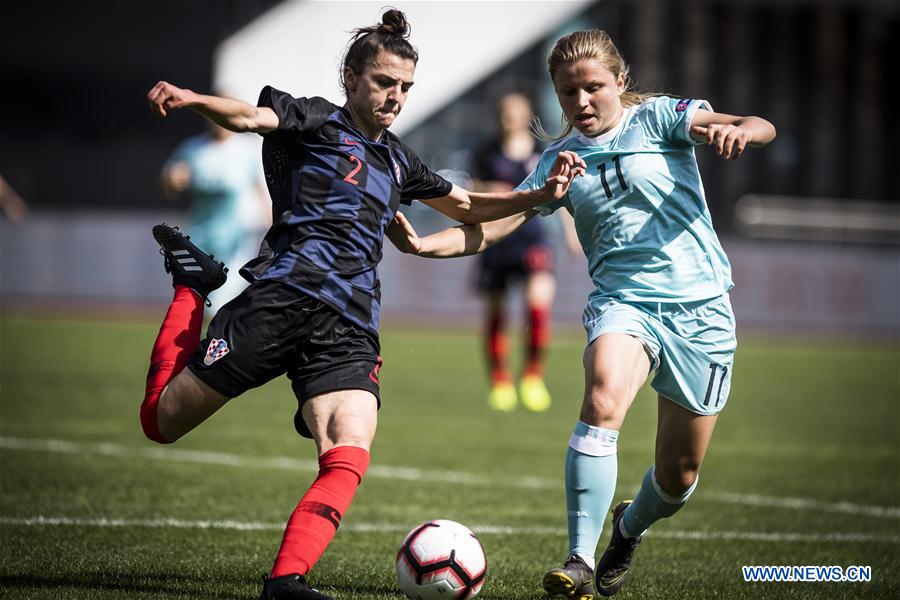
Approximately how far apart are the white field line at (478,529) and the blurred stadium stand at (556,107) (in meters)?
16.0

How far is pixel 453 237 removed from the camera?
479 centimetres

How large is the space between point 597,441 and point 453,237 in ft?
3.47

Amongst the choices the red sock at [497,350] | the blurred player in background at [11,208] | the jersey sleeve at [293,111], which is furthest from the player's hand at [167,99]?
the blurred player in background at [11,208]

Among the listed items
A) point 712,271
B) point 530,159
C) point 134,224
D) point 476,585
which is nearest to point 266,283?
point 476,585

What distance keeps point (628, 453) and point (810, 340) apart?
45.9ft

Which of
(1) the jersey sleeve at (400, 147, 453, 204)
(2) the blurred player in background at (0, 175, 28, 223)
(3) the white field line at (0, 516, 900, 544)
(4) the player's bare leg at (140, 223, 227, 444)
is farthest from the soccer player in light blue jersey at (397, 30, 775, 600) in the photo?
(2) the blurred player in background at (0, 175, 28, 223)

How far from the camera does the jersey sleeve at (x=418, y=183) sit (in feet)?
14.6

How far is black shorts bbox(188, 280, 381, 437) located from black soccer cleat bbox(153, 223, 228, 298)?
0.67 metres

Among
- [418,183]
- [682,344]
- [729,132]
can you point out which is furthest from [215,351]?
[729,132]

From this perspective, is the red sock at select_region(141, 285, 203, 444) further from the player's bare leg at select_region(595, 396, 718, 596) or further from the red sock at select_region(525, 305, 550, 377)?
the red sock at select_region(525, 305, 550, 377)

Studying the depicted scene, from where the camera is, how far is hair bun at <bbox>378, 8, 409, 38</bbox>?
421 cm

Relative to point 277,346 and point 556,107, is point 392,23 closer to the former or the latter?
point 277,346

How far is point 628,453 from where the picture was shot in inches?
323

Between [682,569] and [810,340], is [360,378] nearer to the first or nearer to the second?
[682,569]
